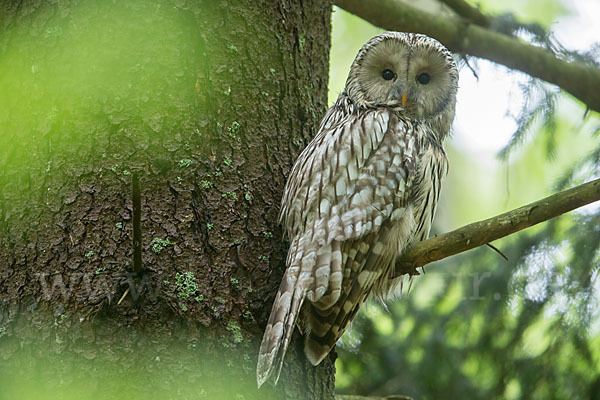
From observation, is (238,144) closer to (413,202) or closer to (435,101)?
(413,202)

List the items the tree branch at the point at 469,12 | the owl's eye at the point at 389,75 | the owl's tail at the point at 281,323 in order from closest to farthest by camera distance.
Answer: the owl's tail at the point at 281,323
the owl's eye at the point at 389,75
the tree branch at the point at 469,12

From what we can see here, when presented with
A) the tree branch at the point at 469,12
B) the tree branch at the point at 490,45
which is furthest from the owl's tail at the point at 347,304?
the tree branch at the point at 469,12

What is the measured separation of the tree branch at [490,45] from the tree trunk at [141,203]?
105 cm

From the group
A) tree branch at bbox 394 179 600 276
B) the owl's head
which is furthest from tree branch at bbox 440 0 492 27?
tree branch at bbox 394 179 600 276

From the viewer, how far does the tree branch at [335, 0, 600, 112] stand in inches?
128

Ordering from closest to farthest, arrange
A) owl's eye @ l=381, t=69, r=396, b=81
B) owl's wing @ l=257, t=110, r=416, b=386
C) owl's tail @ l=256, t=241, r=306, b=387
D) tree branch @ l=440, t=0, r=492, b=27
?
1. owl's tail @ l=256, t=241, r=306, b=387
2. owl's wing @ l=257, t=110, r=416, b=386
3. owl's eye @ l=381, t=69, r=396, b=81
4. tree branch @ l=440, t=0, r=492, b=27

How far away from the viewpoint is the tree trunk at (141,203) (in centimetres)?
188

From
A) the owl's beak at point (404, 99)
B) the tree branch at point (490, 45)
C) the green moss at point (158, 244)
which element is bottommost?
the green moss at point (158, 244)

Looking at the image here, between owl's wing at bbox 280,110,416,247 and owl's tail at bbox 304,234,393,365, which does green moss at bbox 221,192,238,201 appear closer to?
owl's wing at bbox 280,110,416,247

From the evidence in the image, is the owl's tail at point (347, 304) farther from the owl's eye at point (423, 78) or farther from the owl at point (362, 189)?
the owl's eye at point (423, 78)

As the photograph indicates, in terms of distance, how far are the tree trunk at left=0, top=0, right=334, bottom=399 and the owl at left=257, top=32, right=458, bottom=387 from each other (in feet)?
0.28

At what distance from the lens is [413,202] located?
2613 mm

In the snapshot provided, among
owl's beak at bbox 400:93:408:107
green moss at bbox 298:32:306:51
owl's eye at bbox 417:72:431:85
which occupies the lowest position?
green moss at bbox 298:32:306:51

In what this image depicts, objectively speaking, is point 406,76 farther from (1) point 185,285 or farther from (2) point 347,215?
(1) point 185,285
